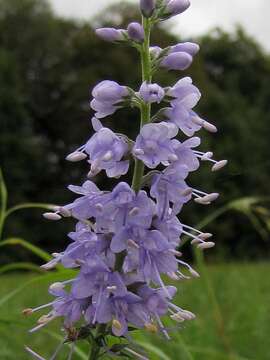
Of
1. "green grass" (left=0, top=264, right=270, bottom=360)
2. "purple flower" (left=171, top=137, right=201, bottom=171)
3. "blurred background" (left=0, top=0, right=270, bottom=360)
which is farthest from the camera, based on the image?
"blurred background" (left=0, top=0, right=270, bottom=360)

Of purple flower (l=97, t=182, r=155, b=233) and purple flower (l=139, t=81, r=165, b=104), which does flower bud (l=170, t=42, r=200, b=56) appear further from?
purple flower (l=97, t=182, r=155, b=233)

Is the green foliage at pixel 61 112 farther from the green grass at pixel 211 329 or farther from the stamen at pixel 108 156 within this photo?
the stamen at pixel 108 156

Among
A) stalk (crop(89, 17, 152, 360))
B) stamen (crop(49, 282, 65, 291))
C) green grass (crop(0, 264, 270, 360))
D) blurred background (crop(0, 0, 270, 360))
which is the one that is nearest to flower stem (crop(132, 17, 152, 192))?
stalk (crop(89, 17, 152, 360))

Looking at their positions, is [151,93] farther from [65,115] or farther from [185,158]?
[65,115]

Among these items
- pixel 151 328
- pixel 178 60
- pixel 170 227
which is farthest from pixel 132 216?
pixel 178 60

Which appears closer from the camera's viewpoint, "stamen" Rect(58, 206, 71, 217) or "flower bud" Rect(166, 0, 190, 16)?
"stamen" Rect(58, 206, 71, 217)

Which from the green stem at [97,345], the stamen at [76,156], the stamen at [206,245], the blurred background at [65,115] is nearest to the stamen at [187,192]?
the stamen at [206,245]

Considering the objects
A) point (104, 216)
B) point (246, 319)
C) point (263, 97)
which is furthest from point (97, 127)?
point (263, 97)
